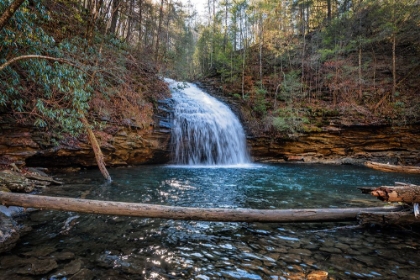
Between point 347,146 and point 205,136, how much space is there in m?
9.92

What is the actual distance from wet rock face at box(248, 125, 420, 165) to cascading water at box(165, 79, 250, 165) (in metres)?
1.45

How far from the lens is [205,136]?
1366cm

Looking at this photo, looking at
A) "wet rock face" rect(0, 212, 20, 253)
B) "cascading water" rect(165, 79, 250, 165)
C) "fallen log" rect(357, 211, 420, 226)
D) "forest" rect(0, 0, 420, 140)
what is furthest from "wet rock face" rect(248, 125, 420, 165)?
"wet rock face" rect(0, 212, 20, 253)

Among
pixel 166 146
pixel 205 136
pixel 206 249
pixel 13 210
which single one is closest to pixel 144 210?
pixel 206 249

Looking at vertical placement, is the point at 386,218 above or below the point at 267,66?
below

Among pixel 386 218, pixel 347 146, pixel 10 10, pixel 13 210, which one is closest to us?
pixel 10 10

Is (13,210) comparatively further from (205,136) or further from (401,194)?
(205,136)

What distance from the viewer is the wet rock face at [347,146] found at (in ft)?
44.9

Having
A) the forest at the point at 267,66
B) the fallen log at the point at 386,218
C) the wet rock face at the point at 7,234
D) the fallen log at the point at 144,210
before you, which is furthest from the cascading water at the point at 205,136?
the fallen log at the point at 386,218

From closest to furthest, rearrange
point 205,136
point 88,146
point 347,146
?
point 88,146
point 205,136
point 347,146

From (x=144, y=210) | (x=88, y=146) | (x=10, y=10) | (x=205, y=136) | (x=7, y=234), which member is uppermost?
(x=10, y=10)

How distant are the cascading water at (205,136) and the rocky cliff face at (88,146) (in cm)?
83

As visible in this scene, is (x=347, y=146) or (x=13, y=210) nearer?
(x=13, y=210)

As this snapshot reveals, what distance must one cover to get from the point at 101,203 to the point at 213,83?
19909mm
